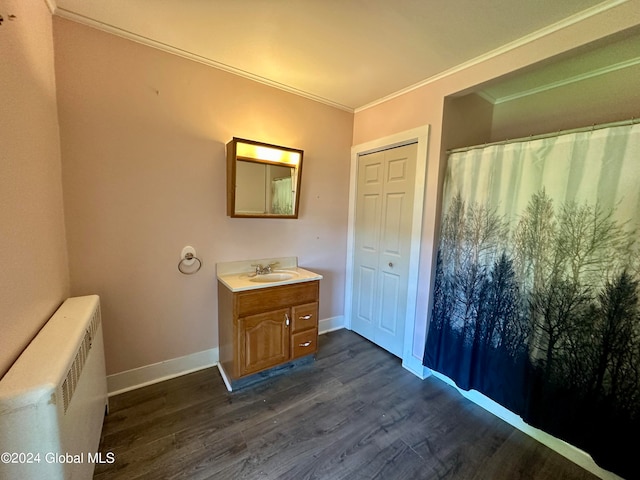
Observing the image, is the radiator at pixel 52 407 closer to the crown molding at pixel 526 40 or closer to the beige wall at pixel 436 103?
the beige wall at pixel 436 103

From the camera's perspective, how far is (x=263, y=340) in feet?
6.47

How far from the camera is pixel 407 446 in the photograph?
151 cm

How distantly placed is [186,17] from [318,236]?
1923 mm

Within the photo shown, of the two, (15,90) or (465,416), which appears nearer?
(15,90)

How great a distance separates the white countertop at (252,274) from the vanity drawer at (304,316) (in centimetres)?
24

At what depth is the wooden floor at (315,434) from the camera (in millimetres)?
1357

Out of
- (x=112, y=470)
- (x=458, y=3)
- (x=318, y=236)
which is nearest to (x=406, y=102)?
(x=458, y=3)

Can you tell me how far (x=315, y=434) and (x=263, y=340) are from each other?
724 mm

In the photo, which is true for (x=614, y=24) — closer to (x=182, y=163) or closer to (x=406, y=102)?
(x=406, y=102)

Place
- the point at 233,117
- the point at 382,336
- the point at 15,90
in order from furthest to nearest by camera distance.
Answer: the point at 382,336 → the point at 233,117 → the point at 15,90

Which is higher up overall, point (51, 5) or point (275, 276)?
point (51, 5)

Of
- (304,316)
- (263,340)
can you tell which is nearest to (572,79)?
(304,316)

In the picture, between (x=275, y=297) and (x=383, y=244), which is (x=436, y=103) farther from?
(x=275, y=297)

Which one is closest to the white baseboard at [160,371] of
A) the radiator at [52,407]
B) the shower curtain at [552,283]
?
the radiator at [52,407]
